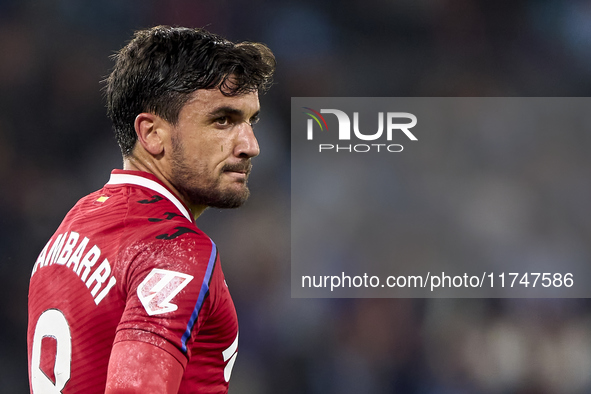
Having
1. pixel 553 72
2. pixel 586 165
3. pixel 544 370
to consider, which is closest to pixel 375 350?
pixel 544 370

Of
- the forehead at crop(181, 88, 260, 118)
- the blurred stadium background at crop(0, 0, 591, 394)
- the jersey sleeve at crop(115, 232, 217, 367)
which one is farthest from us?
the blurred stadium background at crop(0, 0, 591, 394)

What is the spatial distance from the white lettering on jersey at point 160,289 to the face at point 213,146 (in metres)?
0.27

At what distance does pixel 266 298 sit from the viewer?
103 inches

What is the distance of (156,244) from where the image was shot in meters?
0.73

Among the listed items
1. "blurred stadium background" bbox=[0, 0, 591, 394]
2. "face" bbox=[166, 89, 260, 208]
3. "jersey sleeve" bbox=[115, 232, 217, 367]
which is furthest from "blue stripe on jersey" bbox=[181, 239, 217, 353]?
"blurred stadium background" bbox=[0, 0, 591, 394]

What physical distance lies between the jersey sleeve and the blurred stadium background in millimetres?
1915

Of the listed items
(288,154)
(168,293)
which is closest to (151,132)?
(168,293)

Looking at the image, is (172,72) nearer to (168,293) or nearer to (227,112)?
(227,112)

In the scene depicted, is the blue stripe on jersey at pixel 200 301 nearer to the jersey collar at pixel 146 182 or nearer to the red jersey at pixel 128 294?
the red jersey at pixel 128 294

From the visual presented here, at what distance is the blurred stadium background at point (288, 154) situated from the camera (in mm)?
2602

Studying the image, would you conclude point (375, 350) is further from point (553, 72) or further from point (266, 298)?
point (553, 72)

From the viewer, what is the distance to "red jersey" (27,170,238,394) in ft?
2.24

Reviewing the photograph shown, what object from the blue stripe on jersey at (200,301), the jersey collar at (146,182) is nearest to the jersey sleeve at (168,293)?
the blue stripe on jersey at (200,301)

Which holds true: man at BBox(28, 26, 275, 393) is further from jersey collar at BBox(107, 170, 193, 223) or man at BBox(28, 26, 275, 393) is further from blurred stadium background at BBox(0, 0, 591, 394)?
blurred stadium background at BBox(0, 0, 591, 394)
